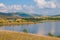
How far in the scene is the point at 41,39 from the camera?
10023 millimetres

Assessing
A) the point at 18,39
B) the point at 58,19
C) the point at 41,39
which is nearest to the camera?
the point at 18,39

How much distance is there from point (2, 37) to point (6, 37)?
22 cm

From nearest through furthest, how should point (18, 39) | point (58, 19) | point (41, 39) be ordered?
point (18, 39), point (41, 39), point (58, 19)

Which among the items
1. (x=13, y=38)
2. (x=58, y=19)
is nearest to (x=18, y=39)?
(x=13, y=38)

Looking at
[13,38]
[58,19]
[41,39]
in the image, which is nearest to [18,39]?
[13,38]

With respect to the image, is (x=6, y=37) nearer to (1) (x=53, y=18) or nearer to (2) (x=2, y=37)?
(2) (x=2, y=37)

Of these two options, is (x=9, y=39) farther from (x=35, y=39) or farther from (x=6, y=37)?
(x=35, y=39)

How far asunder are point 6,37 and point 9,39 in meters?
0.30

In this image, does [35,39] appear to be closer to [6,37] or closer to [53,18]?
[6,37]

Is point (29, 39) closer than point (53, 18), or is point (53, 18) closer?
point (29, 39)

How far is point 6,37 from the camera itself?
31.8 feet

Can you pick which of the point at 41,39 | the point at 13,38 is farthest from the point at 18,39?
the point at 41,39

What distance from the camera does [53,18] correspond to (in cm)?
11275

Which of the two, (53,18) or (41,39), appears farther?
(53,18)
